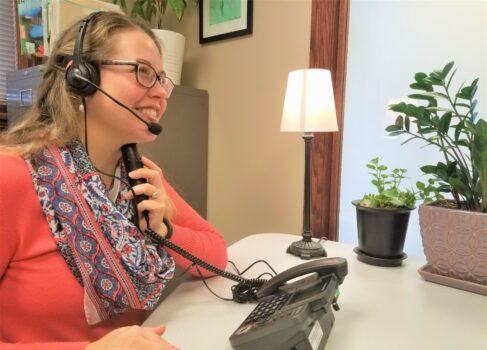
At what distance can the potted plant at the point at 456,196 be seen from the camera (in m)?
0.83

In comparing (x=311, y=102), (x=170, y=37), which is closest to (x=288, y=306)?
(x=311, y=102)

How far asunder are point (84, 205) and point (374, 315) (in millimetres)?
642

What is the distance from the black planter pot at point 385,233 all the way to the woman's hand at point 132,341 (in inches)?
27.3

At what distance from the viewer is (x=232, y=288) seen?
81 cm

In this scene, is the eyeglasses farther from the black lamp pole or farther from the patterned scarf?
the black lamp pole

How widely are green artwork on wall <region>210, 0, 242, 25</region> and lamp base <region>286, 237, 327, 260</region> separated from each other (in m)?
1.20

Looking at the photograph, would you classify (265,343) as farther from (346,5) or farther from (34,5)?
(34,5)

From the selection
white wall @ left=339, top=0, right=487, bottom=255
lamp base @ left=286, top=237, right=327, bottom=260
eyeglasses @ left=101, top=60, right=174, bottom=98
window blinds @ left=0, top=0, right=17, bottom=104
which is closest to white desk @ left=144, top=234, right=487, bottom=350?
lamp base @ left=286, top=237, right=327, bottom=260

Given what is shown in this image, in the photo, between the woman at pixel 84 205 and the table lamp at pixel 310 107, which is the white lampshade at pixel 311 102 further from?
the woman at pixel 84 205

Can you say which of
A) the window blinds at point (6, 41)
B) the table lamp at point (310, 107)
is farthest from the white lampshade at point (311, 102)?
the window blinds at point (6, 41)

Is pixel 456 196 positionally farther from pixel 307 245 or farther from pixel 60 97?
pixel 60 97

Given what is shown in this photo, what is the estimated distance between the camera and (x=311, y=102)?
44.2 inches

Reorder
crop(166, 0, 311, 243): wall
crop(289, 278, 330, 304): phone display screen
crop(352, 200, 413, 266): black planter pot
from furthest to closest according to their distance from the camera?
crop(166, 0, 311, 243): wall → crop(352, 200, 413, 266): black planter pot → crop(289, 278, 330, 304): phone display screen

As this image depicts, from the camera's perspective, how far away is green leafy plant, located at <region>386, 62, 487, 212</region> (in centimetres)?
84
